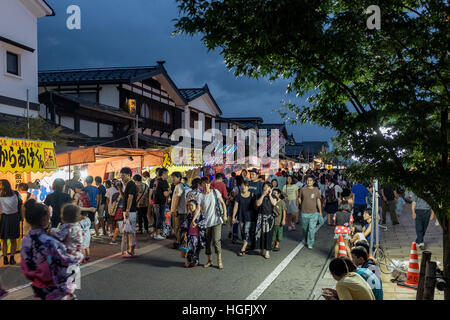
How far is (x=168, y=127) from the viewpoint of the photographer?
27.2 meters

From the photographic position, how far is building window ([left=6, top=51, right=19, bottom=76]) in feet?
50.1

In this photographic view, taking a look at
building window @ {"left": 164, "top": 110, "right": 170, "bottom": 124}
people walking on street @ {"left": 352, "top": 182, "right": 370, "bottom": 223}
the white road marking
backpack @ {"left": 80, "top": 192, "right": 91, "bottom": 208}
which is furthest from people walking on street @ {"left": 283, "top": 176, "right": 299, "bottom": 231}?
building window @ {"left": 164, "top": 110, "right": 170, "bottom": 124}

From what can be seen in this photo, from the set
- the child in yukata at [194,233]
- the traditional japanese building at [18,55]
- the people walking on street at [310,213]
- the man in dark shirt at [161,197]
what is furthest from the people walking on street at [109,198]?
the people walking on street at [310,213]

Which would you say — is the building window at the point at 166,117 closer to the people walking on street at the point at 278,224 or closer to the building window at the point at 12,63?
the building window at the point at 12,63

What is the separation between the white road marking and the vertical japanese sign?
617 centimetres

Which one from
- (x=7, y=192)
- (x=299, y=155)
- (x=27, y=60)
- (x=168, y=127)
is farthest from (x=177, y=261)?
(x=299, y=155)

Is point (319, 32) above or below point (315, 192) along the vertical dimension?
above

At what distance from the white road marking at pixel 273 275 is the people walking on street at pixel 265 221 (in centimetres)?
58

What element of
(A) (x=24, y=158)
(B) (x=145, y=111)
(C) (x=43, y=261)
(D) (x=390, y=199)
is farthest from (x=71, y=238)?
(B) (x=145, y=111)

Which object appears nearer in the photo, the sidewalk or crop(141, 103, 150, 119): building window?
the sidewalk

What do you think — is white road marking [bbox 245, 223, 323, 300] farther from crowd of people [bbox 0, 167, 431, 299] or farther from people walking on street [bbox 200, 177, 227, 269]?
people walking on street [bbox 200, 177, 227, 269]

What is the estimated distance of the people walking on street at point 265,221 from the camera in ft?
29.9

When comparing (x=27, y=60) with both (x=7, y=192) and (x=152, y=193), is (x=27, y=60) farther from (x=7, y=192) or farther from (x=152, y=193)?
(x=7, y=192)

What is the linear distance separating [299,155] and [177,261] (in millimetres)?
51096
